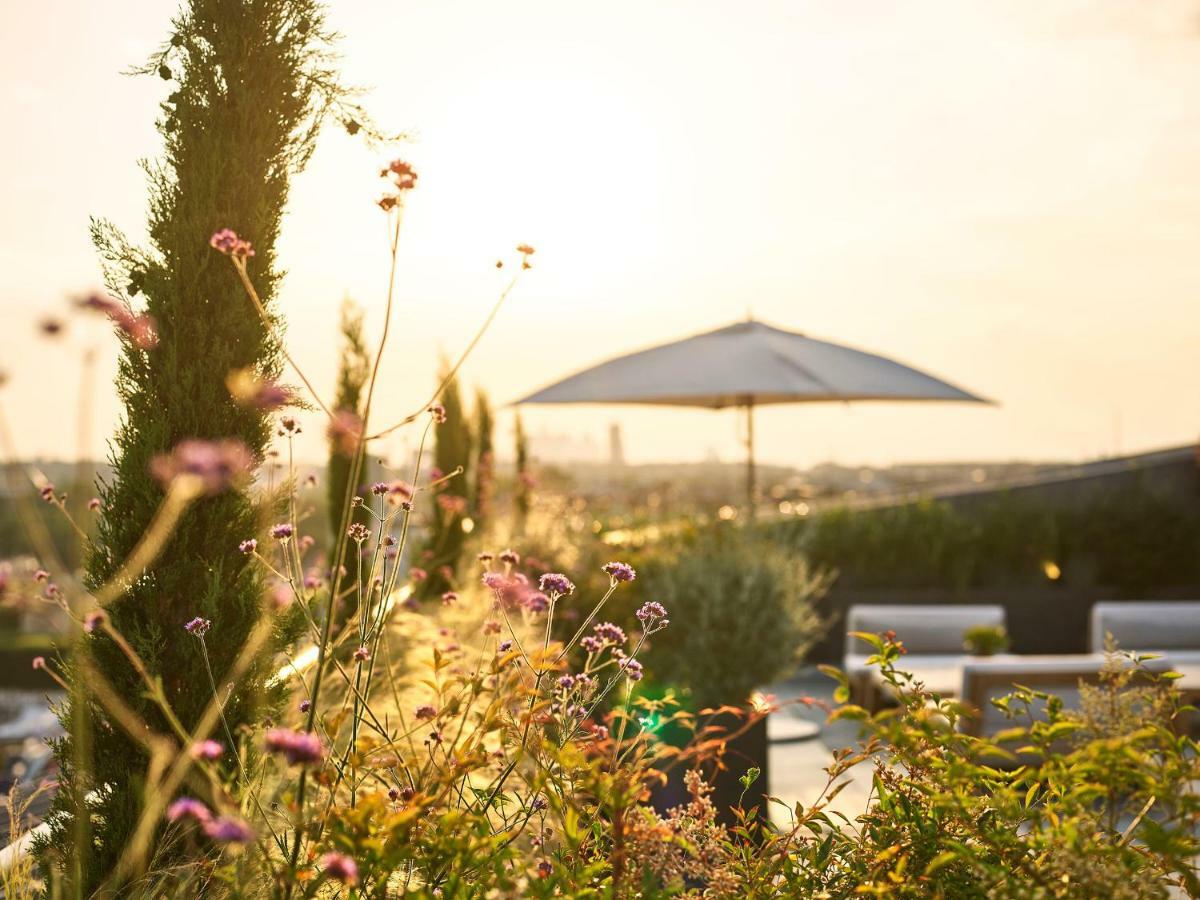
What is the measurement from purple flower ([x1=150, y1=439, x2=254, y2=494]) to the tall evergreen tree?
6 cm

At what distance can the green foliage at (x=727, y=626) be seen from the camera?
5.70 meters

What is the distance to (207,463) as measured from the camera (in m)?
1.40

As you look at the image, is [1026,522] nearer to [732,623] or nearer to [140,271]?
[732,623]

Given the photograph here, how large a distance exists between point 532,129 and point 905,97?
9.45 ft

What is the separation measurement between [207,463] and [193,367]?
1.38 meters

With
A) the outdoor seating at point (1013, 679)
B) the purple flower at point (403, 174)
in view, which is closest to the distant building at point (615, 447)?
the outdoor seating at point (1013, 679)

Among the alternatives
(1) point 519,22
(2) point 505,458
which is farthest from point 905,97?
(2) point 505,458

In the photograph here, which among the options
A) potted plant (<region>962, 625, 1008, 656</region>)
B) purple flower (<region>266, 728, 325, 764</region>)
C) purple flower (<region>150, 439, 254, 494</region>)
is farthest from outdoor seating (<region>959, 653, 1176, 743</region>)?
purple flower (<region>266, 728, 325, 764</region>)

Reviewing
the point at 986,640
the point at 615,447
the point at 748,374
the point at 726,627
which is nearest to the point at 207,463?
the point at 726,627

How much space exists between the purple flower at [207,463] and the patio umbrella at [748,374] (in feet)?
11.6

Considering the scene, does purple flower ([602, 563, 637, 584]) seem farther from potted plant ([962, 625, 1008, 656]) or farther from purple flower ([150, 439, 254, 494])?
potted plant ([962, 625, 1008, 656])

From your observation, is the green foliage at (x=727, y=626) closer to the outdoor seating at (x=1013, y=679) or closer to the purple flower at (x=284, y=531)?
the outdoor seating at (x=1013, y=679)

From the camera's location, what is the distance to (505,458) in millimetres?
11078

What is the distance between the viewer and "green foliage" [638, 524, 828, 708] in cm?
570
